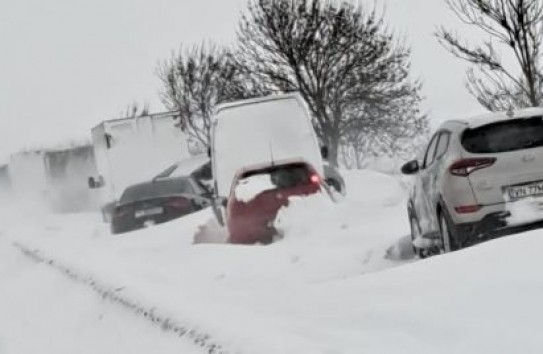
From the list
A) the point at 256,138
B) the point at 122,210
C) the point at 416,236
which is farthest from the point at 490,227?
the point at 122,210

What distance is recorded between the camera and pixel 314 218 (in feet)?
39.8

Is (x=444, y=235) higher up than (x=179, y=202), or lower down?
higher up

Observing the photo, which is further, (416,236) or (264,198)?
(264,198)

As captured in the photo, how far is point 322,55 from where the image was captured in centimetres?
3206

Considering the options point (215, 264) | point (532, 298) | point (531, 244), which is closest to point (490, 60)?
point (215, 264)

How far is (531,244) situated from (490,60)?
15.0 meters

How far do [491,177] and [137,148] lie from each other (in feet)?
59.7

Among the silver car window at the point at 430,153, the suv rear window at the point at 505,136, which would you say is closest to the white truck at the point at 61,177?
the silver car window at the point at 430,153

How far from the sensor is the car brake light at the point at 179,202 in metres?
18.7

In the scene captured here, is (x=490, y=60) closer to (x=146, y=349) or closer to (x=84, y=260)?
(x=84, y=260)

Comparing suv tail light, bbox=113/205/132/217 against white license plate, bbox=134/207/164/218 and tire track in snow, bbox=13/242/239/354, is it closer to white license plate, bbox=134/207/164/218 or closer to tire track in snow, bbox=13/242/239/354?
white license plate, bbox=134/207/164/218

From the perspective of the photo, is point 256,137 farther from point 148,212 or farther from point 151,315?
point 151,315

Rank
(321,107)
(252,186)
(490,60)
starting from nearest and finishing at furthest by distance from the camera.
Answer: (252,186) → (490,60) → (321,107)

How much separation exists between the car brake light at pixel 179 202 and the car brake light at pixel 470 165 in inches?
406
